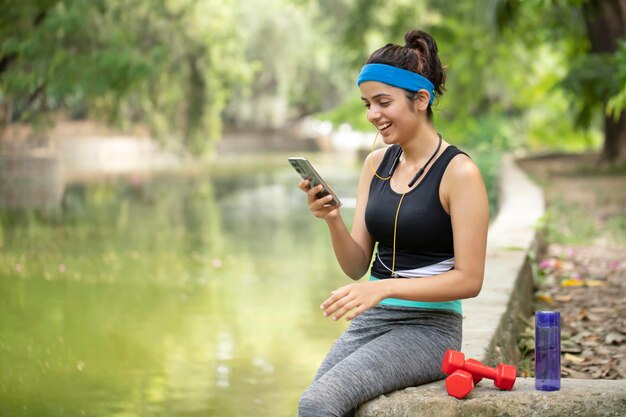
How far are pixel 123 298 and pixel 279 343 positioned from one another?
8.32ft

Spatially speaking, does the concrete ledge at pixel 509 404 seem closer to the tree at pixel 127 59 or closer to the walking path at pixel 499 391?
the walking path at pixel 499 391

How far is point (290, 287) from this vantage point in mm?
10242

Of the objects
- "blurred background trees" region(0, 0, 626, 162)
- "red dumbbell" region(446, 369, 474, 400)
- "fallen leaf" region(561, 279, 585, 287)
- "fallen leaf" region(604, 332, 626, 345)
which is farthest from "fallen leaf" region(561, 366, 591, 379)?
"blurred background trees" region(0, 0, 626, 162)

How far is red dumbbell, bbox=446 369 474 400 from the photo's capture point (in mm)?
3346

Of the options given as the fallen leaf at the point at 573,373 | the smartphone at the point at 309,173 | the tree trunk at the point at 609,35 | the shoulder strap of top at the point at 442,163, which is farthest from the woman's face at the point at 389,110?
the tree trunk at the point at 609,35

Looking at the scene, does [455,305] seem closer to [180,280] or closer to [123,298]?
[123,298]

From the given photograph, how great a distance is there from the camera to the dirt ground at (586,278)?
17.5ft

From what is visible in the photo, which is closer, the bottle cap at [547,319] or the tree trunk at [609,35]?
the bottle cap at [547,319]

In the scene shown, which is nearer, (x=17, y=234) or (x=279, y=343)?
(x=279, y=343)

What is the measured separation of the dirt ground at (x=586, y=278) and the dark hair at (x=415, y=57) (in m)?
2.05

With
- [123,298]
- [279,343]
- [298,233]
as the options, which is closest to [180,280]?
[123,298]

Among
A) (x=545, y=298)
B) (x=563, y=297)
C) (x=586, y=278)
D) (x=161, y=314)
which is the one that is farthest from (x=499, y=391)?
(x=161, y=314)

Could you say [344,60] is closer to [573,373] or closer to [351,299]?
[573,373]

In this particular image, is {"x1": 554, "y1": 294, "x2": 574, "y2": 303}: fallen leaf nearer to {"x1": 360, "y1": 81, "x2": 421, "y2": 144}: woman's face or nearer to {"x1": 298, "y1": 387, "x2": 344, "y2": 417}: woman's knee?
{"x1": 360, "y1": 81, "x2": 421, "y2": 144}: woman's face
